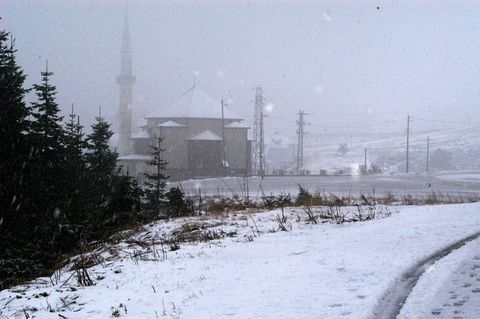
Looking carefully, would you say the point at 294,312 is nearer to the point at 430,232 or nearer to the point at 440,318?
the point at 440,318

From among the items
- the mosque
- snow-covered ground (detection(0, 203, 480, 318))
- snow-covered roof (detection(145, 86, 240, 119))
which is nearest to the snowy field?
the mosque

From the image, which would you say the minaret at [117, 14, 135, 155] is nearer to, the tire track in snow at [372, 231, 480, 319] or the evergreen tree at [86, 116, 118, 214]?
the evergreen tree at [86, 116, 118, 214]

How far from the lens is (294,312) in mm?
4203

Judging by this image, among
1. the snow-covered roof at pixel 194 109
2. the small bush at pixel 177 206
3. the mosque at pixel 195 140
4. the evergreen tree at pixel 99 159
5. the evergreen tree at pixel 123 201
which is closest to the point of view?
the evergreen tree at pixel 123 201

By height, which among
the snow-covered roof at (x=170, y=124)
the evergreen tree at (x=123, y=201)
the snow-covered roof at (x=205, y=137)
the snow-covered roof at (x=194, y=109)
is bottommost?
the evergreen tree at (x=123, y=201)

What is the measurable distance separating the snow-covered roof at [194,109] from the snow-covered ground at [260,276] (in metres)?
62.5

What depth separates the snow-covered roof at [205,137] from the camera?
64.6 m

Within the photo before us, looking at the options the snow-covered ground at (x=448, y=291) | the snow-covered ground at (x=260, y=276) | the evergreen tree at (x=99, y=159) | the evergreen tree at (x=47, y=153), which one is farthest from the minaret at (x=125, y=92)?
the snow-covered ground at (x=448, y=291)

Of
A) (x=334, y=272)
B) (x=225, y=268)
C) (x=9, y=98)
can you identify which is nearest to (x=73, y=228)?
(x=9, y=98)

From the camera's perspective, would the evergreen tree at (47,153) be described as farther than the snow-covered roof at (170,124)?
No

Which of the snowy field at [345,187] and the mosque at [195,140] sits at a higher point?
the mosque at [195,140]

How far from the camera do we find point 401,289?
482 cm

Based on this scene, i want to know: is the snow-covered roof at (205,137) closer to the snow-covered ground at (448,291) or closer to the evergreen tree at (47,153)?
the evergreen tree at (47,153)

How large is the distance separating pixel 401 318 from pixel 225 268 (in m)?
2.75
